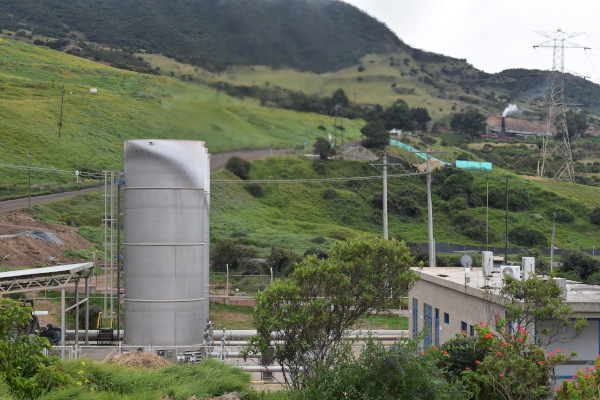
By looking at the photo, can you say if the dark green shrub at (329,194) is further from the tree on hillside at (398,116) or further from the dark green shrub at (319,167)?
the tree on hillside at (398,116)

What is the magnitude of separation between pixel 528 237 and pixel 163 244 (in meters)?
57.4

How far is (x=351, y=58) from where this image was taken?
160 ft

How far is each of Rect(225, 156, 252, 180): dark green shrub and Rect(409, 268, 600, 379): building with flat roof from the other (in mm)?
49202

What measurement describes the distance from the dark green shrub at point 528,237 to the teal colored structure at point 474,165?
2353 centimetres

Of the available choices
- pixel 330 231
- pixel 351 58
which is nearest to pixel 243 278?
pixel 351 58

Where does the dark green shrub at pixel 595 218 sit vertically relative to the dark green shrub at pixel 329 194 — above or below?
below

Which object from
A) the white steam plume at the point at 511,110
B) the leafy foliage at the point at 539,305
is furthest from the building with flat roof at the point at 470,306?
the white steam plume at the point at 511,110

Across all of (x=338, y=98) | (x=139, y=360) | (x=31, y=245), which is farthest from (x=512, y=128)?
(x=139, y=360)

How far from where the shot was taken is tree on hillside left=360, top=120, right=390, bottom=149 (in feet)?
315

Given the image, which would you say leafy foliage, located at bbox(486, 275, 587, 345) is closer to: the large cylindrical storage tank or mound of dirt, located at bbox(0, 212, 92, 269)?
the large cylindrical storage tank

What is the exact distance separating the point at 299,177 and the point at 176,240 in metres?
64.2

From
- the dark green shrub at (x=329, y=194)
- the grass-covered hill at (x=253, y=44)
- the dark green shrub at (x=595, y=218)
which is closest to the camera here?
the grass-covered hill at (x=253, y=44)

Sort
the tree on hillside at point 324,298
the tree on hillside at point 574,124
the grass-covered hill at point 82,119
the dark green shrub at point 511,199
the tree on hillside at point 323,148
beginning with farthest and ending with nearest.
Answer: the tree on hillside at point 574,124, the tree on hillside at point 323,148, the dark green shrub at point 511,199, the grass-covered hill at point 82,119, the tree on hillside at point 324,298

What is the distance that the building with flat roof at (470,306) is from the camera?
19859 millimetres
